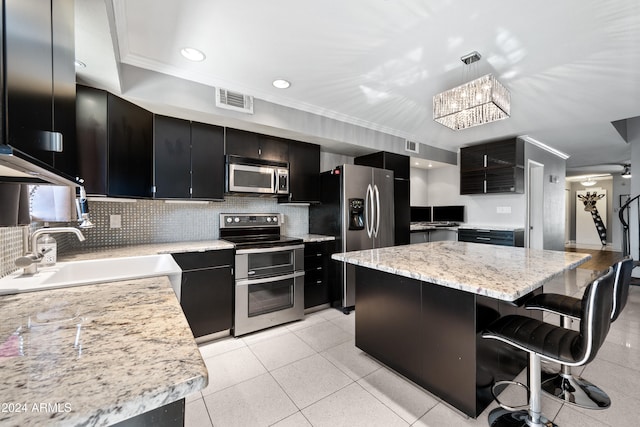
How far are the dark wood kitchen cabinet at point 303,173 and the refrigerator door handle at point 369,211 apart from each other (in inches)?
25.8

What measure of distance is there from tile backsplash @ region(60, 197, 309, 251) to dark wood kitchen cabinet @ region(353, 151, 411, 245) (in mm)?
1663

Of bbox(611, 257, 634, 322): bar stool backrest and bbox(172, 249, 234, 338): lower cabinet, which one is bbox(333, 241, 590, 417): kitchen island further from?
bbox(172, 249, 234, 338): lower cabinet

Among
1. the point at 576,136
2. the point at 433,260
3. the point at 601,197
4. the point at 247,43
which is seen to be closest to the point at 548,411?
the point at 433,260

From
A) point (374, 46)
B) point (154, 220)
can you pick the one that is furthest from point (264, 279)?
point (374, 46)

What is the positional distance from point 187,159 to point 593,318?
3064 millimetres

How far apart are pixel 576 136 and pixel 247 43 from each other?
17.3 ft

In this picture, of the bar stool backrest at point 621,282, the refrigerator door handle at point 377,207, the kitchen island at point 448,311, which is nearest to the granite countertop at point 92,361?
the kitchen island at point 448,311

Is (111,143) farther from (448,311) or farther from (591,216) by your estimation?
(591,216)

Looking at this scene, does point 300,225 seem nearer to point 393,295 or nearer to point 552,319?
point 393,295

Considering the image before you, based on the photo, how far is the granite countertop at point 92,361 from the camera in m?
0.45

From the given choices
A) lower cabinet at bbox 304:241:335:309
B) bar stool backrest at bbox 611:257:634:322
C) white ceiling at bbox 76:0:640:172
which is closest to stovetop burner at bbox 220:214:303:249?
lower cabinet at bbox 304:241:335:309

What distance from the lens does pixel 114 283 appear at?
129 centimetres

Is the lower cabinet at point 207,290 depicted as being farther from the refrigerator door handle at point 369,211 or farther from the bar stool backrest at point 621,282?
the bar stool backrest at point 621,282

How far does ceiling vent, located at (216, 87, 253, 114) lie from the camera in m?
2.48
